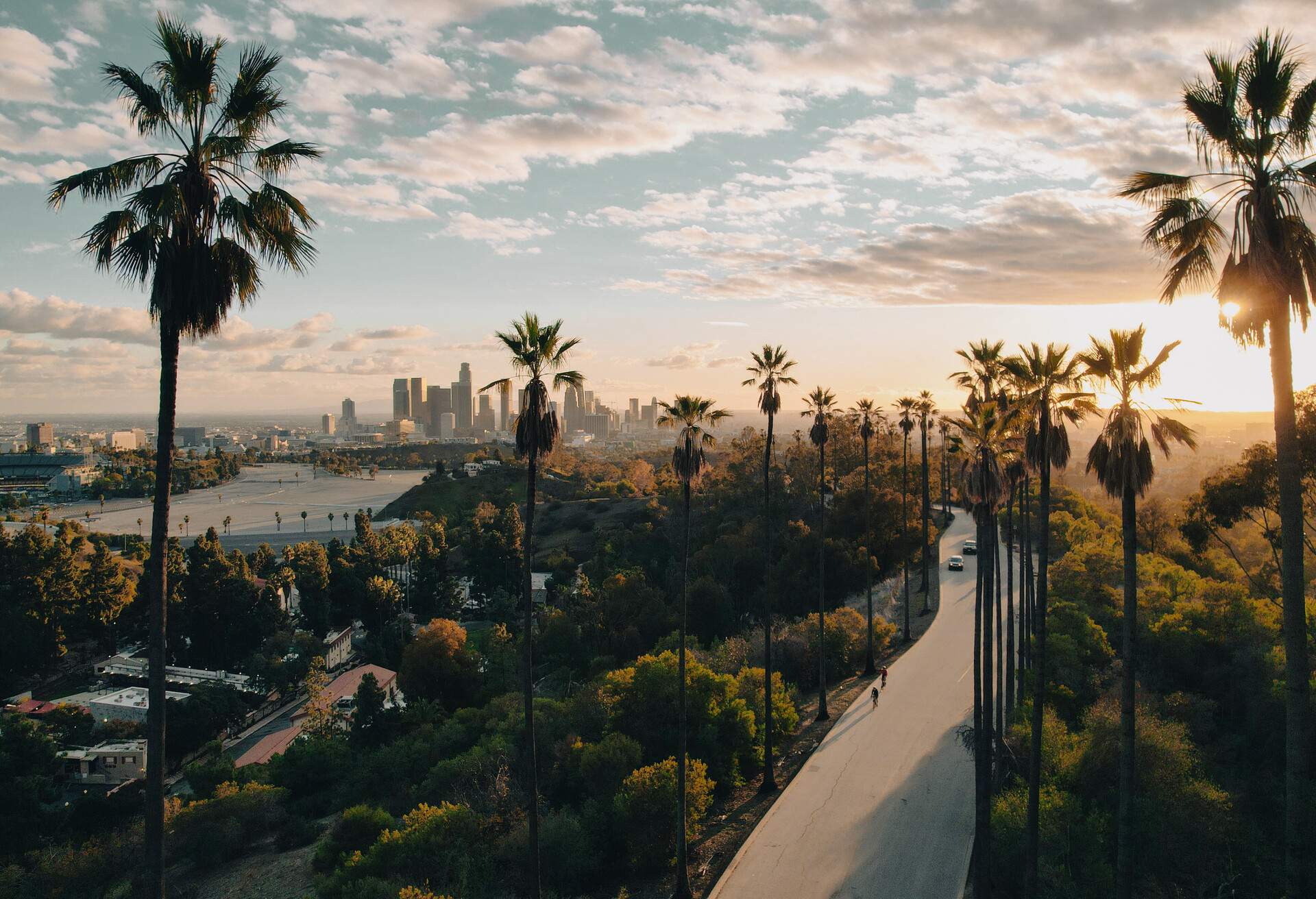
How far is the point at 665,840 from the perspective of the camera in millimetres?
16438

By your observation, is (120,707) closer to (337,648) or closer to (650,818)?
(337,648)

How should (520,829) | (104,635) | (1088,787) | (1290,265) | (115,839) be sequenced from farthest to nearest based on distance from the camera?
(104,635) < (115,839) < (1088,787) < (520,829) < (1290,265)

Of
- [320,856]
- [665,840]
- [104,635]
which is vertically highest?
[665,840]

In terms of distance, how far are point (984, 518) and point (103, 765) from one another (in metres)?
41.9

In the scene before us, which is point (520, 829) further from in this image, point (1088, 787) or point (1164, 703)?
point (1164, 703)

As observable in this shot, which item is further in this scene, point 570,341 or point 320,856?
point 320,856

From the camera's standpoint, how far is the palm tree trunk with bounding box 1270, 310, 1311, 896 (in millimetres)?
9039

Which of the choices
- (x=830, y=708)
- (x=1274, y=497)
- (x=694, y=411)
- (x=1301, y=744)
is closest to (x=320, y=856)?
(x=694, y=411)

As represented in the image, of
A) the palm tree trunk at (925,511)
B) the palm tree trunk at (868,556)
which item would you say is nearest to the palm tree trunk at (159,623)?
the palm tree trunk at (868,556)

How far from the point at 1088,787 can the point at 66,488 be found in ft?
663

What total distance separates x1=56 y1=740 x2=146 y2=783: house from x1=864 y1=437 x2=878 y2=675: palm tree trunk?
115ft

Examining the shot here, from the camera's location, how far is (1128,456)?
10352mm

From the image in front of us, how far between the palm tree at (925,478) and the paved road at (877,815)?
13.1m

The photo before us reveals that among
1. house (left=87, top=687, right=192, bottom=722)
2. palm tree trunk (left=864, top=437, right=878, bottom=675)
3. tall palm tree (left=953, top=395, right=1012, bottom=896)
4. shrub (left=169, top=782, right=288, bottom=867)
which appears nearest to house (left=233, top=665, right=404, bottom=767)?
house (left=87, top=687, right=192, bottom=722)
